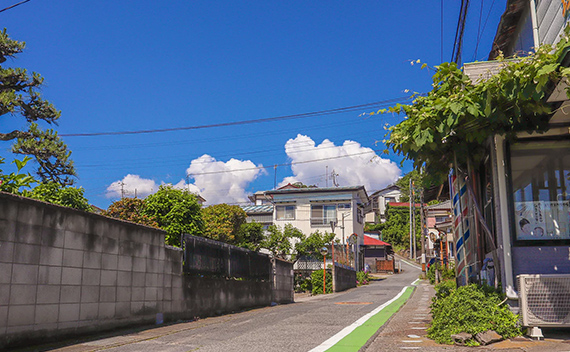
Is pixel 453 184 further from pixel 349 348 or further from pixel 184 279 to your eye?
pixel 184 279

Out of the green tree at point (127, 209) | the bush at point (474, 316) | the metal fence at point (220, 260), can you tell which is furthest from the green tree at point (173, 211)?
the bush at point (474, 316)

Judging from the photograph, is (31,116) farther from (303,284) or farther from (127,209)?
(303,284)

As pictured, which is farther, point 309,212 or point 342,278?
point 309,212

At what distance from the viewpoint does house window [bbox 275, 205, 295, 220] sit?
42.0m

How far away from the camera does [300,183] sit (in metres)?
66.4

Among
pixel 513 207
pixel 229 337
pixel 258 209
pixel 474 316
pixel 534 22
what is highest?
pixel 534 22

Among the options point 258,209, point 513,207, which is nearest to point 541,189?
point 513,207

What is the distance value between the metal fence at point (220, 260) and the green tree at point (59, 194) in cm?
310

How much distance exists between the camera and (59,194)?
1136cm

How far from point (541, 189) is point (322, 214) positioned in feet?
116

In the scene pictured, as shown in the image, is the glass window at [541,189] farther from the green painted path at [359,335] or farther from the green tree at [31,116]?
the green tree at [31,116]

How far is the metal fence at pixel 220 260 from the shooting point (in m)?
11.1

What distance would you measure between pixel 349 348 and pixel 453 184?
5439 mm

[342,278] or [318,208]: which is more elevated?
[318,208]
